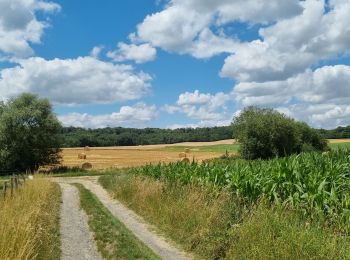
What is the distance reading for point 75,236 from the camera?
45.3 feet

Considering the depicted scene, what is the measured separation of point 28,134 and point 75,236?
38410mm

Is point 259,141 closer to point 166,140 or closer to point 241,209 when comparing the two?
point 241,209

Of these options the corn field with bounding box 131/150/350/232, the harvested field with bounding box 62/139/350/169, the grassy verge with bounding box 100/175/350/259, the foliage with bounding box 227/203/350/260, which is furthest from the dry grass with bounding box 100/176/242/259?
the harvested field with bounding box 62/139/350/169

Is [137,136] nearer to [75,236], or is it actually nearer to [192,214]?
[75,236]

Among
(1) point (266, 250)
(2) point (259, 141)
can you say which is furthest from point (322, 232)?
(2) point (259, 141)

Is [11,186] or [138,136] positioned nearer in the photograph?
[11,186]

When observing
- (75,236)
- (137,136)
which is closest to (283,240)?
(75,236)

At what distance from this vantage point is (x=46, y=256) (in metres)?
9.07

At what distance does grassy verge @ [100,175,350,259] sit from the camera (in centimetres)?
818

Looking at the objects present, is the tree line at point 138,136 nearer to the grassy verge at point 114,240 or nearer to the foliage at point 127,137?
the foliage at point 127,137

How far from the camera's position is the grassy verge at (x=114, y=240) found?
1117 centimetres

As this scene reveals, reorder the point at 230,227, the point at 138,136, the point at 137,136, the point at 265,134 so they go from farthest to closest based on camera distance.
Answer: the point at 138,136
the point at 137,136
the point at 265,134
the point at 230,227

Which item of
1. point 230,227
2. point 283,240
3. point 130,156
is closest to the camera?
point 283,240

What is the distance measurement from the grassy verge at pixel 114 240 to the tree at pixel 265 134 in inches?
1846
